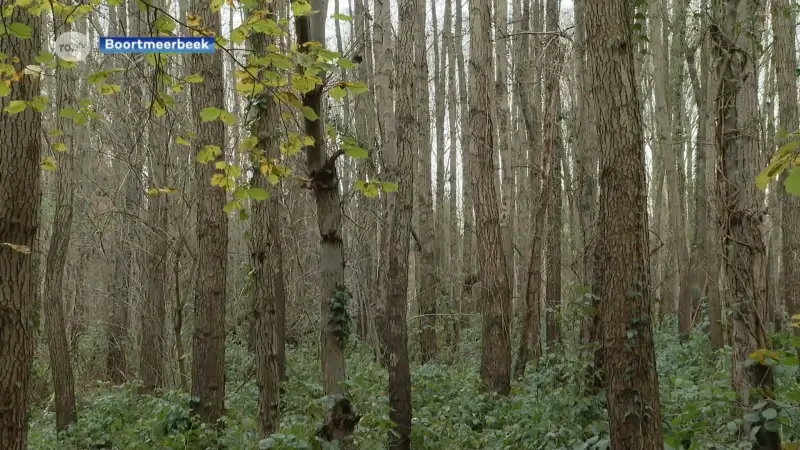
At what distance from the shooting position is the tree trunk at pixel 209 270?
24.5 ft

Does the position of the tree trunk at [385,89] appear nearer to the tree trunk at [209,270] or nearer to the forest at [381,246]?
the forest at [381,246]

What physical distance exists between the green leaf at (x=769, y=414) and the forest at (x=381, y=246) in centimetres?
2

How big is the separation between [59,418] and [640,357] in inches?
308

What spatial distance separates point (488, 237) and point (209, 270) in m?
3.77

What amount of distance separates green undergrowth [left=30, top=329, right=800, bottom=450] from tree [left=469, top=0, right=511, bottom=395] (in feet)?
1.47

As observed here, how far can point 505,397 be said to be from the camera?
874 cm

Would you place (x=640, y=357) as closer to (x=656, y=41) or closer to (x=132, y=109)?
(x=132, y=109)

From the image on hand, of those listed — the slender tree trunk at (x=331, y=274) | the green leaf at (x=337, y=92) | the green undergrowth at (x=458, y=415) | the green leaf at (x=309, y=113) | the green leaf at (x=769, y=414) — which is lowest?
the green undergrowth at (x=458, y=415)

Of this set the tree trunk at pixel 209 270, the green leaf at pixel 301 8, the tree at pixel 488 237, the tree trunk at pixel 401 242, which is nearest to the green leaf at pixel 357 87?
the green leaf at pixel 301 8

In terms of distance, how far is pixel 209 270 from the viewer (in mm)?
7594

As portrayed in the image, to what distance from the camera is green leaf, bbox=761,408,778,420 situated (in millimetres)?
A: 4395

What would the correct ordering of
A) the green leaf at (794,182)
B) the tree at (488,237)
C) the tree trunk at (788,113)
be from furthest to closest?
1. the tree trunk at (788,113)
2. the tree at (488,237)
3. the green leaf at (794,182)

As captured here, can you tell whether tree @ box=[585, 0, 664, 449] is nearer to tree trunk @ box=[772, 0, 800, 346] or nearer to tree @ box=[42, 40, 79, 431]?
tree @ box=[42, 40, 79, 431]

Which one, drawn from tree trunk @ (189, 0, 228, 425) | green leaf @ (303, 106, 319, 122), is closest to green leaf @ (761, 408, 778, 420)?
green leaf @ (303, 106, 319, 122)
